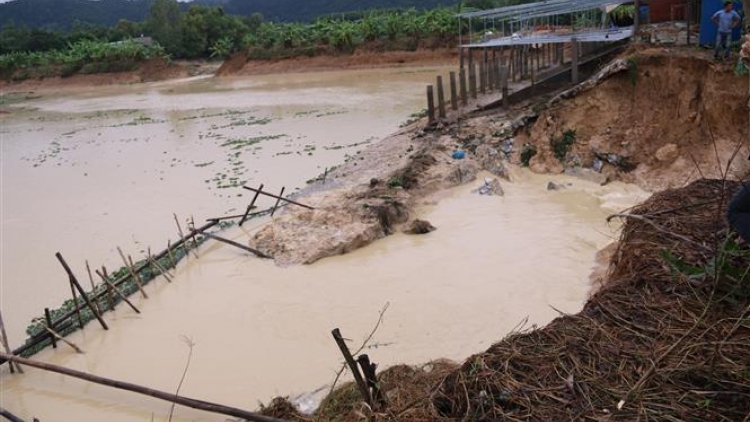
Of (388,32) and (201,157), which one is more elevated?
(388,32)

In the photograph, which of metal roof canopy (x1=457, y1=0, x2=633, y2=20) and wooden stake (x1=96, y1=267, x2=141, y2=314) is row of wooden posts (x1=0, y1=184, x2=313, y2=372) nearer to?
wooden stake (x1=96, y1=267, x2=141, y2=314)

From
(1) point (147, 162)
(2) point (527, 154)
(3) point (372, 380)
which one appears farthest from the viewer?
(1) point (147, 162)

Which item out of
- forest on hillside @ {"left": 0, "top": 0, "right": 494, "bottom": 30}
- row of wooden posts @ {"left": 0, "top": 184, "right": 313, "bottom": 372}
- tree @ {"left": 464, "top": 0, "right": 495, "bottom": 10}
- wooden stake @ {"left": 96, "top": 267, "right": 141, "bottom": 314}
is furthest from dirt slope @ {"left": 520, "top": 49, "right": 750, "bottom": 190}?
forest on hillside @ {"left": 0, "top": 0, "right": 494, "bottom": 30}

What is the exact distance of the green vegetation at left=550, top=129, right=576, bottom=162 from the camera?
1177cm

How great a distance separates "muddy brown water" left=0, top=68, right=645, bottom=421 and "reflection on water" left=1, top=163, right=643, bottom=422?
0.02m

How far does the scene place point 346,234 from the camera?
8.95 m

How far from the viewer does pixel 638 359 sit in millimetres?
3387

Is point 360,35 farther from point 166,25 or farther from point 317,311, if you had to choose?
point 317,311

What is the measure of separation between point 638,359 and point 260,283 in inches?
227

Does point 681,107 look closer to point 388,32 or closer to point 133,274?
point 133,274

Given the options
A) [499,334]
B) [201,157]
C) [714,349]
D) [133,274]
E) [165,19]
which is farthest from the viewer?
[165,19]

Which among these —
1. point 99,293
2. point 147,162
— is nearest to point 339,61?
point 147,162

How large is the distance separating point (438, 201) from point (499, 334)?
4.57 meters

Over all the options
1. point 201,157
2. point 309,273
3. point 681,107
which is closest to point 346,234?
point 309,273
